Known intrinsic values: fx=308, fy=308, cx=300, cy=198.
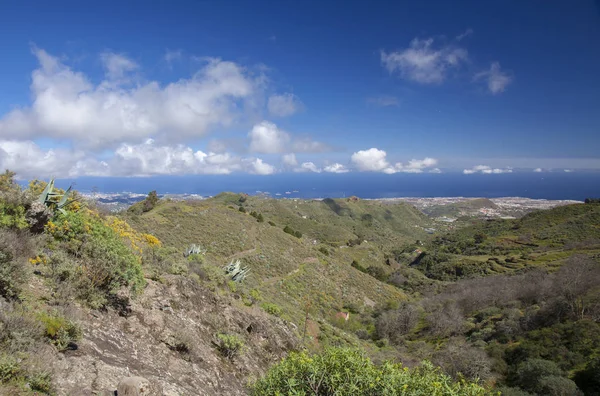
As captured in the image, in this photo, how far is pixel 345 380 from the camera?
14.5 feet

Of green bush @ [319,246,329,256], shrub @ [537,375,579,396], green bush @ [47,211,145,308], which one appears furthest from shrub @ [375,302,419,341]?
green bush @ [47,211,145,308]

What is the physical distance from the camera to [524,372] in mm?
18062

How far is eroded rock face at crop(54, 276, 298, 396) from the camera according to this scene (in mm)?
5141

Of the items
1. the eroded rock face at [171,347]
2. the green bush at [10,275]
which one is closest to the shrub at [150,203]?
the eroded rock face at [171,347]

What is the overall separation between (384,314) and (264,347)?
84.6 ft

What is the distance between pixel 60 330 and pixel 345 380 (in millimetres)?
4703

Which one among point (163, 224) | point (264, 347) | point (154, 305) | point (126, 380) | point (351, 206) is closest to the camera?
point (126, 380)

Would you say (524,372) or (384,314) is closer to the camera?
(524,372)

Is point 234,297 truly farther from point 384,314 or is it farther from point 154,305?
point 384,314

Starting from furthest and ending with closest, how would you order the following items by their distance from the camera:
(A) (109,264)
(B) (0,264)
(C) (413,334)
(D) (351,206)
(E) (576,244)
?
(D) (351,206)
(E) (576,244)
(C) (413,334)
(A) (109,264)
(B) (0,264)

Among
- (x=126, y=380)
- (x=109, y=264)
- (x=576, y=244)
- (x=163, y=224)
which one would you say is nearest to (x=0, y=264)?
(x=109, y=264)

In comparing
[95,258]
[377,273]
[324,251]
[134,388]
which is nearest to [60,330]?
[134,388]

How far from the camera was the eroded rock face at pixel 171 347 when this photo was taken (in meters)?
5.14

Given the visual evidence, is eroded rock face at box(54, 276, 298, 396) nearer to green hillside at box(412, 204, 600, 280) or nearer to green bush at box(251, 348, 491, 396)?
green bush at box(251, 348, 491, 396)
